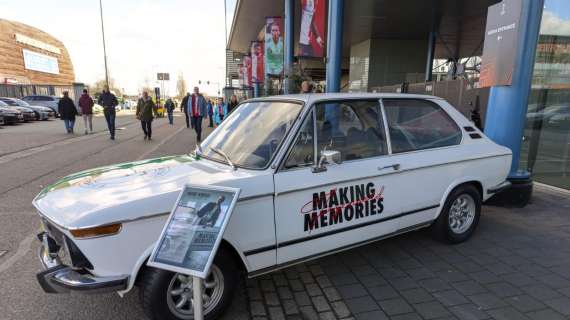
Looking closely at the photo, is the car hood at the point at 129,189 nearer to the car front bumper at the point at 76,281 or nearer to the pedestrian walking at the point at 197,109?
the car front bumper at the point at 76,281

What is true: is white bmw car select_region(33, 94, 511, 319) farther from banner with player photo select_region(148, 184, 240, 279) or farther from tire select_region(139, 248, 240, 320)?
banner with player photo select_region(148, 184, 240, 279)

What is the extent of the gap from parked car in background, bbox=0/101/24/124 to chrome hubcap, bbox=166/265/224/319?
906 inches

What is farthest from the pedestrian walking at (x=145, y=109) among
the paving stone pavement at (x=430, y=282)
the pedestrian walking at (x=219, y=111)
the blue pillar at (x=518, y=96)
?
the blue pillar at (x=518, y=96)

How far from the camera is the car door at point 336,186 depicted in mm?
2863

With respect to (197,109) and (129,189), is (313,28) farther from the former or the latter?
(129,189)

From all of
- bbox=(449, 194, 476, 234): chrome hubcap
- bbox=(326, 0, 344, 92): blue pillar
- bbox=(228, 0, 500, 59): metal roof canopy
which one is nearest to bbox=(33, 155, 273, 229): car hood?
bbox=(449, 194, 476, 234): chrome hubcap

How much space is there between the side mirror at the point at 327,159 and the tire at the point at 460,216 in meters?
1.73

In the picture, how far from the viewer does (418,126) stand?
3.80 metres

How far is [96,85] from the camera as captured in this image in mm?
92562

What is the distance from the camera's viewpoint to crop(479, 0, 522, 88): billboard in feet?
15.9

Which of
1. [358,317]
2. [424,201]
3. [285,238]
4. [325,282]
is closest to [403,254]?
[424,201]

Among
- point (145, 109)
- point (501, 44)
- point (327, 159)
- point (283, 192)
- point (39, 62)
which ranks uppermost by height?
point (39, 62)

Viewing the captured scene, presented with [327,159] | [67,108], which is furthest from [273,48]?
[327,159]

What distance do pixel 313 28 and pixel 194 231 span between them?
945 cm
